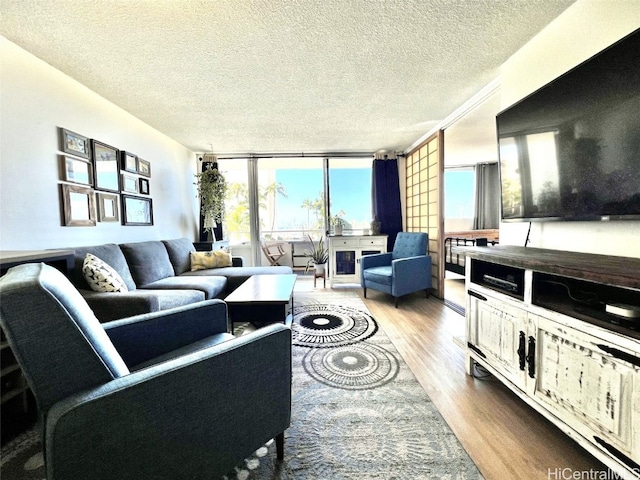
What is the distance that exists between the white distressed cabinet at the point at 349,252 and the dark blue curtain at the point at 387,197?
0.33m

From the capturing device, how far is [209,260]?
347cm

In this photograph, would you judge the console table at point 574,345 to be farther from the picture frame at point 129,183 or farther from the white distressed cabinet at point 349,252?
the picture frame at point 129,183

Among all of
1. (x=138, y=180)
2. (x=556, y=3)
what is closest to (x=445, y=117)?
(x=556, y=3)

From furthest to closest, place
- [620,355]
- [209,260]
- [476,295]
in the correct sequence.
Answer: [209,260] → [476,295] → [620,355]

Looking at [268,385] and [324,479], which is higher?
[268,385]

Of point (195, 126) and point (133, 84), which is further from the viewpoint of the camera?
point (195, 126)

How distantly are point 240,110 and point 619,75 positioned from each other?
2.72 metres

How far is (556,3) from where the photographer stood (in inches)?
56.6

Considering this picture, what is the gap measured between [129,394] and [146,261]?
2345 millimetres

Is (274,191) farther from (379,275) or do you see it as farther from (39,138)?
(39,138)

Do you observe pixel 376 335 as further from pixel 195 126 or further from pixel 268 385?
pixel 195 126

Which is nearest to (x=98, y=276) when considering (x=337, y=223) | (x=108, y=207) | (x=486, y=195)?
(x=108, y=207)

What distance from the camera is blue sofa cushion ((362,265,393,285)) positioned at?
3.20m

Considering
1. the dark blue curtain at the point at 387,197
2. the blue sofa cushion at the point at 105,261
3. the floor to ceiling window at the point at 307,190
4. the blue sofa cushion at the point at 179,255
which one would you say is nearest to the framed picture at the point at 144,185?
the blue sofa cushion at the point at 179,255
